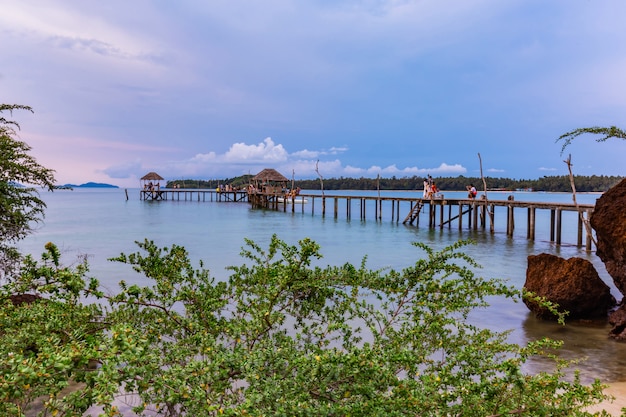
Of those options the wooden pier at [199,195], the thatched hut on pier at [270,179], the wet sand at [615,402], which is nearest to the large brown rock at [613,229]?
the wet sand at [615,402]

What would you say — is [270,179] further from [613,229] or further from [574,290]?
[613,229]

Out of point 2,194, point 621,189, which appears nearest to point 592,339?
point 621,189

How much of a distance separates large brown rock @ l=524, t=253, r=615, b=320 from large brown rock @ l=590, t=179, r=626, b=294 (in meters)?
0.48

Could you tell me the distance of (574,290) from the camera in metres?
8.70

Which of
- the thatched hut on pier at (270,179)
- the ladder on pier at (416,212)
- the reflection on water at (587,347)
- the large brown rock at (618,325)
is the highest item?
the thatched hut on pier at (270,179)

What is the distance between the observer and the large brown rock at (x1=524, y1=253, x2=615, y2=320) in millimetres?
8719

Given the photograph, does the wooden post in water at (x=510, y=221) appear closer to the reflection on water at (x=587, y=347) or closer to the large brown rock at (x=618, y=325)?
the reflection on water at (x=587, y=347)

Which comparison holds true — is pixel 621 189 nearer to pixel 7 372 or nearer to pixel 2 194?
pixel 7 372

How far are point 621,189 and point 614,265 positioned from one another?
1355 millimetres

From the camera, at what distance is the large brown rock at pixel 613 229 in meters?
7.96

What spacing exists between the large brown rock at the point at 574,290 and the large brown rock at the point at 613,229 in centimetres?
48

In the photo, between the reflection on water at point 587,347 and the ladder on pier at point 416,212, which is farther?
the ladder on pier at point 416,212

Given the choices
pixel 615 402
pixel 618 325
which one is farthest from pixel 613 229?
pixel 615 402

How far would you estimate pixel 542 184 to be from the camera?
113 m
